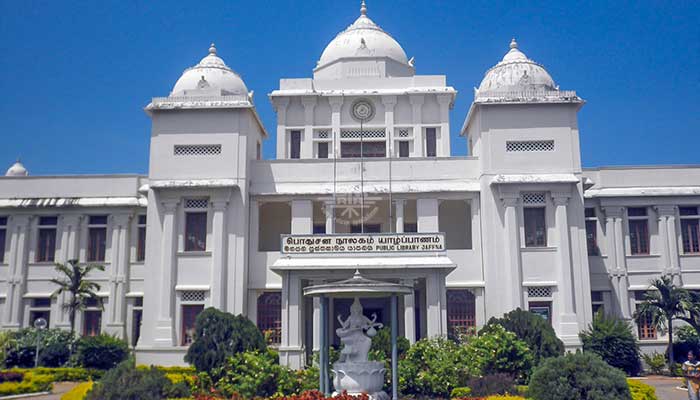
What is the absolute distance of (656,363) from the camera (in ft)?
83.1

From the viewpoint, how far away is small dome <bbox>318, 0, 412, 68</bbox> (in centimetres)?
3219

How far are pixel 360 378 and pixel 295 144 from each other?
17703 mm

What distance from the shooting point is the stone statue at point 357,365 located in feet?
48.4

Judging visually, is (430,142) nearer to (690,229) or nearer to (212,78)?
(212,78)

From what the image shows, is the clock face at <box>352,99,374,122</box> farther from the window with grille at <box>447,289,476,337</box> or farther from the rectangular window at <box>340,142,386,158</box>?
the window with grille at <box>447,289,476,337</box>

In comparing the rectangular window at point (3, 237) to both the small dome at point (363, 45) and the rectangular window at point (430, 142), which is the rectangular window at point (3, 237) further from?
Result: the rectangular window at point (430, 142)

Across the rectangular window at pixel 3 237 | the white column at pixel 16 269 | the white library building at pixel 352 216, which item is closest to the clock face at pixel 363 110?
the white library building at pixel 352 216

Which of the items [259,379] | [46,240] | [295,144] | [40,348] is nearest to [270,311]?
[295,144]

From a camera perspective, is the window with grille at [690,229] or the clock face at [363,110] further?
the clock face at [363,110]

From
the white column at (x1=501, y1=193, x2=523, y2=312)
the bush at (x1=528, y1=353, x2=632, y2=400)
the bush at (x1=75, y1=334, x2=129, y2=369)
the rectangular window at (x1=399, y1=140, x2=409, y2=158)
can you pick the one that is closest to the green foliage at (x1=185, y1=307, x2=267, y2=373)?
the bush at (x1=75, y1=334, x2=129, y2=369)

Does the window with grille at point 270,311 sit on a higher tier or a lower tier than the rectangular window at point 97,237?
lower

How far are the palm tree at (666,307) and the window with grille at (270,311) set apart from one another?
559 inches

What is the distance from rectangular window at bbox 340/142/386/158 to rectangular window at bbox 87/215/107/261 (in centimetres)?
1162

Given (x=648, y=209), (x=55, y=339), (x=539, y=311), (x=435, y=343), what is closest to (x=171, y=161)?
(x=55, y=339)
